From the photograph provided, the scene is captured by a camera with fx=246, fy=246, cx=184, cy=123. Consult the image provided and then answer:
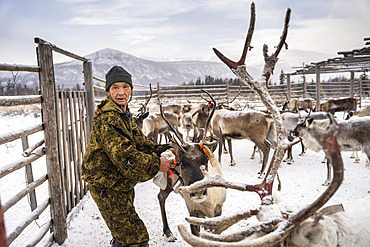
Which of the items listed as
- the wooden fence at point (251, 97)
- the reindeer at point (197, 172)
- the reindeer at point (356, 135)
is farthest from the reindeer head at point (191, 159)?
the wooden fence at point (251, 97)

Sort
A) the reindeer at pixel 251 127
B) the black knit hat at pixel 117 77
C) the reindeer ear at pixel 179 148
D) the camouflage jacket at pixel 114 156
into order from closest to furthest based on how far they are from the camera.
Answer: the camouflage jacket at pixel 114 156 → the black knit hat at pixel 117 77 → the reindeer ear at pixel 179 148 → the reindeer at pixel 251 127

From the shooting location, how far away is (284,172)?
6.00 metres

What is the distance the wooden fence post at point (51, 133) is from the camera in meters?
2.85

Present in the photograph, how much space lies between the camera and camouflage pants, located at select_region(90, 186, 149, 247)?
219 cm

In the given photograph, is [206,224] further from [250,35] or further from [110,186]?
[250,35]

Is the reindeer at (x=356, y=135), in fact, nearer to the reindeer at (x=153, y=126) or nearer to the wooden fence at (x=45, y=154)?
the wooden fence at (x=45, y=154)

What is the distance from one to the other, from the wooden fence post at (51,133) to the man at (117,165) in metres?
0.99

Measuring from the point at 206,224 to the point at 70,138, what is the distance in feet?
10.9

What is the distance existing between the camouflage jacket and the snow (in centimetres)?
104

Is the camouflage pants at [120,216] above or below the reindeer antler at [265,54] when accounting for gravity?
below

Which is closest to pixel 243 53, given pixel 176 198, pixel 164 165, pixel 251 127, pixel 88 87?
pixel 164 165

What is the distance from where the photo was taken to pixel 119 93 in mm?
2379

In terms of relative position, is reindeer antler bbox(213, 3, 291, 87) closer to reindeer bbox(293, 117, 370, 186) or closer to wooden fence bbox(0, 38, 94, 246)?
wooden fence bbox(0, 38, 94, 246)

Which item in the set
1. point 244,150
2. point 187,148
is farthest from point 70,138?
point 244,150
